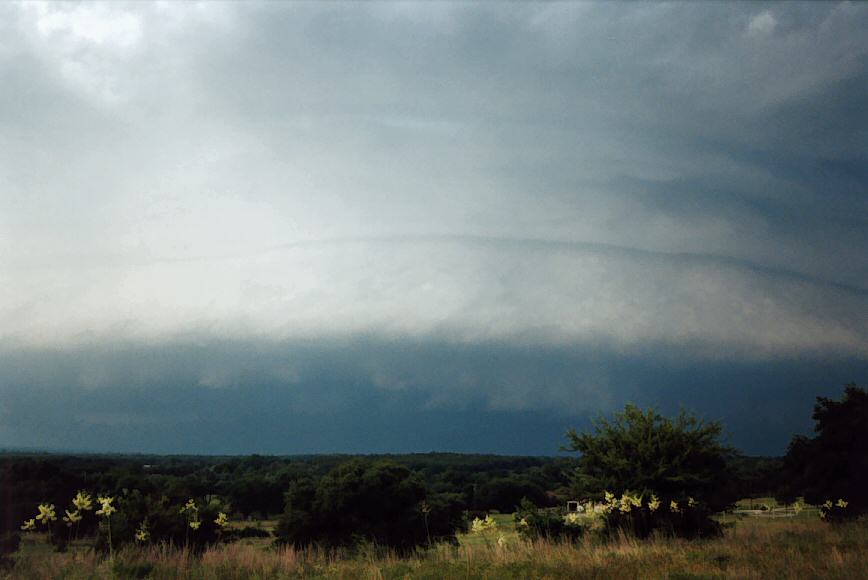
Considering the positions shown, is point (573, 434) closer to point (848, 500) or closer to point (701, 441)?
point (701, 441)

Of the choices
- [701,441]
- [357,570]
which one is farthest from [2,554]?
[701,441]

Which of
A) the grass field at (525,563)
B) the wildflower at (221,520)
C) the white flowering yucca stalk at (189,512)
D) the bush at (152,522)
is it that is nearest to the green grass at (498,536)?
the grass field at (525,563)

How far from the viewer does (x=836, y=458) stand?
28.3 m

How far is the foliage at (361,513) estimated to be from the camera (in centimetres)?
2347

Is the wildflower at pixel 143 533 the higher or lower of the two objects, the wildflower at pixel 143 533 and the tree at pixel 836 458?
the lower

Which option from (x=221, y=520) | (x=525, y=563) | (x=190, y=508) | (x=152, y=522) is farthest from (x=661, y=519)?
(x=152, y=522)

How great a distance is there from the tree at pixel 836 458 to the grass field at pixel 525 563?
1181 cm

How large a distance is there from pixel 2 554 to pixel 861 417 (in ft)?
92.7

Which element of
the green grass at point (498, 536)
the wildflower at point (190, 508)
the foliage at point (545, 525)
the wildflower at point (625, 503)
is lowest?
the green grass at point (498, 536)

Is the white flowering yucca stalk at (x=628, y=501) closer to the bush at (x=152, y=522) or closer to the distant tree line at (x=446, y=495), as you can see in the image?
the distant tree line at (x=446, y=495)

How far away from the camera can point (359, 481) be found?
945 inches

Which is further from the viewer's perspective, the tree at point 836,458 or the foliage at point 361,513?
the tree at point 836,458

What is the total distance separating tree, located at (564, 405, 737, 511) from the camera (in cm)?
2219

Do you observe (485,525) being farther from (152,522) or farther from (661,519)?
(152,522)
